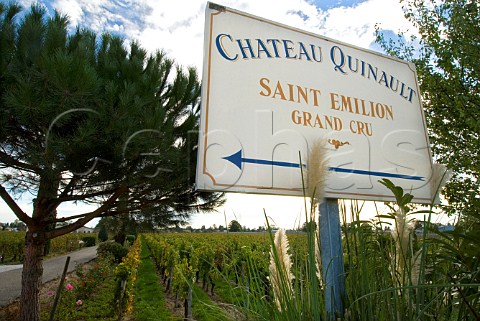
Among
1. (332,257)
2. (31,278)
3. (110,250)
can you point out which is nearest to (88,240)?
(110,250)

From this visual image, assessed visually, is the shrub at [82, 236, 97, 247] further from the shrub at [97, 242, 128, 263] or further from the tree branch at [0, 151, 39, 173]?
Result: the tree branch at [0, 151, 39, 173]

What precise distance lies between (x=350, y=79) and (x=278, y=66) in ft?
1.43

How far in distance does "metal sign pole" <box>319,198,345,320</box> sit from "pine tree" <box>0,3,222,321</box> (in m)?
2.06

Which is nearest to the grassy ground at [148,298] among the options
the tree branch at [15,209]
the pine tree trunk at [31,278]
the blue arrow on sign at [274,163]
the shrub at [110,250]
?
the pine tree trunk at [31,278]

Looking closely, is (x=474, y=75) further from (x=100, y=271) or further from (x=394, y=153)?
(x=100, y=271)

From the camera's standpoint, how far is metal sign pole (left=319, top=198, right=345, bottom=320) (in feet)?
3.94

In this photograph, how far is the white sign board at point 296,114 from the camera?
1447mm

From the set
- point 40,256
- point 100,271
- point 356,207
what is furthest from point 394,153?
point 100,271

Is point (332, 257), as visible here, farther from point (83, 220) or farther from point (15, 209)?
point (15, 209)

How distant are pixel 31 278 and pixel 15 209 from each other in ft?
3.86

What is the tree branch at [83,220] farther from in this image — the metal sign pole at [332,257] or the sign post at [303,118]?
the metal sign pole at [332,257]

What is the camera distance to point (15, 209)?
5797 millimetres

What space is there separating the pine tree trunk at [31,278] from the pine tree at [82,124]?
2cm

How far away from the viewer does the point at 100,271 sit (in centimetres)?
1056
